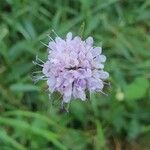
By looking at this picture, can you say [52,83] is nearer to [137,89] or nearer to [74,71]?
[74,71]

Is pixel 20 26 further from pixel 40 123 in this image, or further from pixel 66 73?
pixel 66 73

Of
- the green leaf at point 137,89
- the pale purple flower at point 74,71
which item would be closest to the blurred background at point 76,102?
the green leaf at point 137,89

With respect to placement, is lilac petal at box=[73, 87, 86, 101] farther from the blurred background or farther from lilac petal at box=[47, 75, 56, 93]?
the blurred background

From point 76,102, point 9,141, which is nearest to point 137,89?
point 76,102

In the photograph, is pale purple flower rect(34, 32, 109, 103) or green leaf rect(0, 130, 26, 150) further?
green leaf rect(0, 130, 26, 150)

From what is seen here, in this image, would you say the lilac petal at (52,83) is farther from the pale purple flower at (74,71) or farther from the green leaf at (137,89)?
the green leaf at (137,89)

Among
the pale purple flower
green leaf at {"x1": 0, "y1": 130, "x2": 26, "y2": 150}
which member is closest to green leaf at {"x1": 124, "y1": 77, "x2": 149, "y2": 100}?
green leaf at {"x1": 0, "y1": 130, "x2": 26, "y2": 150}

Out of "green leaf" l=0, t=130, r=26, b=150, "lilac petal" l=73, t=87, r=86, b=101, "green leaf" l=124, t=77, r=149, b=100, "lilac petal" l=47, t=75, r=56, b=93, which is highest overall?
"green leaf" l=124, t=77, r=149, b=100
